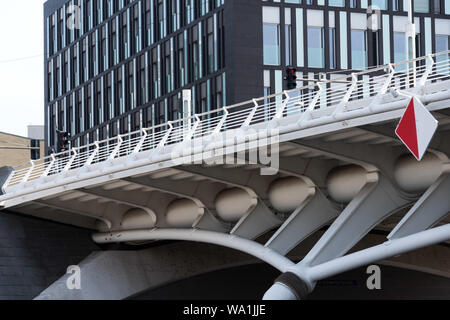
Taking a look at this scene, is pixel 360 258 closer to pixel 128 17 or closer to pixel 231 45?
pixel 231 45

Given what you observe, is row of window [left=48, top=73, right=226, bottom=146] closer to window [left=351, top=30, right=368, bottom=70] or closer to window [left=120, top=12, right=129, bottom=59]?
window [left=120, top=12, right=129, bottom=59]

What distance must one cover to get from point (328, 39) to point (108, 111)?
2073cm

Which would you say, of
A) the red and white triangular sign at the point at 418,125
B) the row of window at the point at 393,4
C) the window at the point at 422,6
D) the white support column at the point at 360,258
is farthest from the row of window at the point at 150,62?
the red and white triangular sign at the point at 418,125

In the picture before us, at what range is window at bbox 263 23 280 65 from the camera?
67000mm

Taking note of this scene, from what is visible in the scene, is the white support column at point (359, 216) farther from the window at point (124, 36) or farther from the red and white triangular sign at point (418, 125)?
the window at point (124, 36)

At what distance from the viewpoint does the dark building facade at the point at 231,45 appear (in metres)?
66.5

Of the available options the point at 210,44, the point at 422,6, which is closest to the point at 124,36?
the point at 210,44

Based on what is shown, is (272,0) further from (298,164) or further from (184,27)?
(298,164)

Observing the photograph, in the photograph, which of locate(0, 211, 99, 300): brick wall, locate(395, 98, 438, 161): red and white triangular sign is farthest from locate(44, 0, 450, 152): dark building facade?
locate(395, 98, 438, 161): red and white triangular sign

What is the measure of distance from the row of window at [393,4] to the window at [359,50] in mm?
1649

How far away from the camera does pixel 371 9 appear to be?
68.1m

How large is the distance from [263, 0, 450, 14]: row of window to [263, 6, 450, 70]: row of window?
516 millimetres

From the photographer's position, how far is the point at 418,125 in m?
24.2
